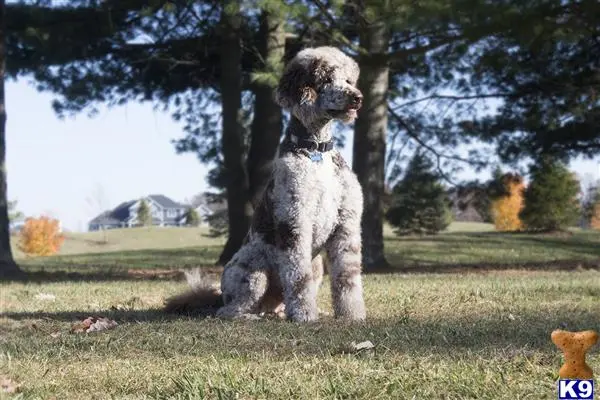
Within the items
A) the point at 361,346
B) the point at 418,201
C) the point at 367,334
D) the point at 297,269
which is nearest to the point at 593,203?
the point at 418,201

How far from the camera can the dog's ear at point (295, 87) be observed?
557 cm

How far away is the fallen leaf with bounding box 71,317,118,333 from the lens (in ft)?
18.3

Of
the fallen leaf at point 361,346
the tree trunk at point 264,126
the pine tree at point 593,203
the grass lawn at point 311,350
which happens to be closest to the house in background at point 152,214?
the pine tree at point 593,203

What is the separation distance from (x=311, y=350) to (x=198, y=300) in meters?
2.23

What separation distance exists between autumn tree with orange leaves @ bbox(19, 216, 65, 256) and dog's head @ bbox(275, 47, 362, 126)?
133 ft

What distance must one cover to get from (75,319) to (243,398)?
3.43 meters

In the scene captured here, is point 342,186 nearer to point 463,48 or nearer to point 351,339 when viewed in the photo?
point 351,339

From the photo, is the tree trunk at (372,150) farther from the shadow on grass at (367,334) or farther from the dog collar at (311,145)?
the shadow on grass at (367,334)

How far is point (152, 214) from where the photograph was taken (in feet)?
263

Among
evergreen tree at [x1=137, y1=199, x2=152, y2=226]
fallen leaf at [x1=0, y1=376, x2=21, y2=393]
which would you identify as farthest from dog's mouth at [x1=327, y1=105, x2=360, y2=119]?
evergreen tree at [x1=137, y1=199, x2=152, y2=226]

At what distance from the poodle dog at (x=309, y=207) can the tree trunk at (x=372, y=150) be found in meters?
7.55

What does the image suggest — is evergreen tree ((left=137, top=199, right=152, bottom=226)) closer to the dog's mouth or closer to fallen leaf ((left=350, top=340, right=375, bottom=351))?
the dog's mouth

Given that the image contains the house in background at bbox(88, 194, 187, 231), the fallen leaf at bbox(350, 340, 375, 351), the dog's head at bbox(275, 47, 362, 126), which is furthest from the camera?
the house in background at bbox(88, 194, 187, 231)

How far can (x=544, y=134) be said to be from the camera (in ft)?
55.4
